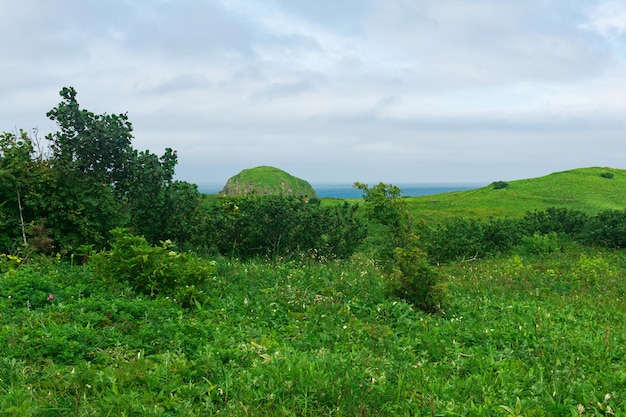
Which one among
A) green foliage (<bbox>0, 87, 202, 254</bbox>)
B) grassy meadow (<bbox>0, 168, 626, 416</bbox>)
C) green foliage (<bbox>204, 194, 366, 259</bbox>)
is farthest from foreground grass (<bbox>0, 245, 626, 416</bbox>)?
green foliage (<bbox>204, 194, 366, 259</bbox>)

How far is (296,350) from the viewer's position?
5766 millimetres

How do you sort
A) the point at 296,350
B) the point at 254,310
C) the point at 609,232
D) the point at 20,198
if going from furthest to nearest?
the point at 609,232 < the point at 20,198 < the point at 254,310 < the point at 296,350

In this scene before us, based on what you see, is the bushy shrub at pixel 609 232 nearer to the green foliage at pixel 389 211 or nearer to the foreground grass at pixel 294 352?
the foreground grass at pixel 294 352

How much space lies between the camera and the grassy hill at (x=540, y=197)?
3192 centimetres

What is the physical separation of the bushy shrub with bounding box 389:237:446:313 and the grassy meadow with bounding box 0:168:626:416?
275 mm

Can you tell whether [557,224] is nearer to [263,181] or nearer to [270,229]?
[270,229]

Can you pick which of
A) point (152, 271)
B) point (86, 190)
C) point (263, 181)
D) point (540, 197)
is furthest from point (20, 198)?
point (263, 181)

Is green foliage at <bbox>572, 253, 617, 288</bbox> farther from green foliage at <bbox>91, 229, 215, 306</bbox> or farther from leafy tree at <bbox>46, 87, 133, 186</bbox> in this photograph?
leafy tree at <bbox>46, 87, 133, 186</bbox>

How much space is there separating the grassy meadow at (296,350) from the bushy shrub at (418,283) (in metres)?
0.28

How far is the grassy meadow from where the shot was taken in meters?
4.37

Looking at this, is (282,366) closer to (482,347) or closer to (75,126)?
(482,347)

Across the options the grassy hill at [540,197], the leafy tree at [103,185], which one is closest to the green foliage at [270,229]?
the leafy tree at [103,185]

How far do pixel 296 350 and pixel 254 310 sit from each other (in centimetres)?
185

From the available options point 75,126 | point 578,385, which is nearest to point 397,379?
point 578,385
